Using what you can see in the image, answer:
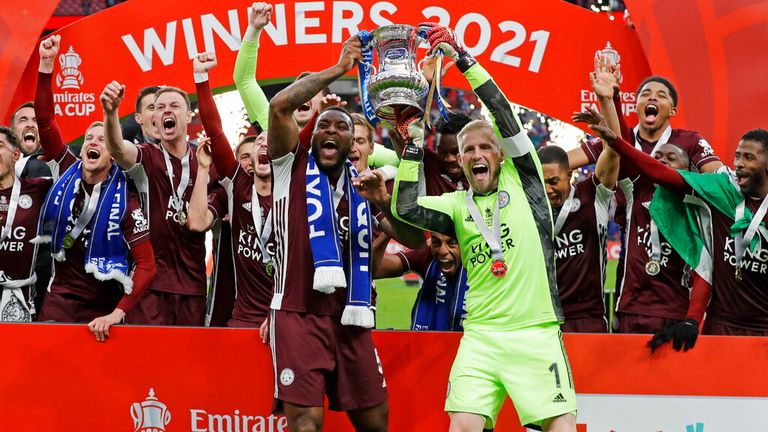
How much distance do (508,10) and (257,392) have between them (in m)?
4.07

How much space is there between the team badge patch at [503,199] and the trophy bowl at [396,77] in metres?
0.58

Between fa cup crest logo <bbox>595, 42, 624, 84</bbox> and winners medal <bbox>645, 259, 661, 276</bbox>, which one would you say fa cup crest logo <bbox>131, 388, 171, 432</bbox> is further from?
fa cup crest logo <bbox>595, 42, 624, 84</bbox>

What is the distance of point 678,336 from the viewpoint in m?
5.12

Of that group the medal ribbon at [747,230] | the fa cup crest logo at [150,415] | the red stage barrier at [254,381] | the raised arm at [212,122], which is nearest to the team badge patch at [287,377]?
the red stage barrier at [254,381]

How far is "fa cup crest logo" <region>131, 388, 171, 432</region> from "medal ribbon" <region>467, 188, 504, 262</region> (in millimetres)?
2162

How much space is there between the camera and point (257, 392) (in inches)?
210

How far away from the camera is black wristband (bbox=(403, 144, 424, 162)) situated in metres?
4.63

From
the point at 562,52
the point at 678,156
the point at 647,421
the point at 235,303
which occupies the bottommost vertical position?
the point at 647,421

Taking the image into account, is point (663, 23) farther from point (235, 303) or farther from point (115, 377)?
point (115, 377)

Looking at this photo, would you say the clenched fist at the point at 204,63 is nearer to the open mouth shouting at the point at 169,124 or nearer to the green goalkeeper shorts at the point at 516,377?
the open mouth shouting at the point at 169,124

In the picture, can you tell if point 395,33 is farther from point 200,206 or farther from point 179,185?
point 179,185

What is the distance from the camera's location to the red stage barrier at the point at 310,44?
777 centimetres

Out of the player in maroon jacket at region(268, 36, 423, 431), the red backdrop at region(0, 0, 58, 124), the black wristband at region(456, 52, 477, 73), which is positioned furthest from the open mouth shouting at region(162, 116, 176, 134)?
the black wristband at region(456, 52, 477, 73)

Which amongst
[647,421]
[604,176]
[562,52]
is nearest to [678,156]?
[604,176]
